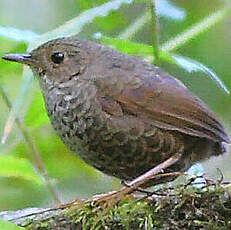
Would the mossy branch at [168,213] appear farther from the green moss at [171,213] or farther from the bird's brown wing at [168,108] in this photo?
the bird's brown wing at [168,108]

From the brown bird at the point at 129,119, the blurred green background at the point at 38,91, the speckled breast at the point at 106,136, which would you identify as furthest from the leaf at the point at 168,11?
the speckled breast at the point at 106,136

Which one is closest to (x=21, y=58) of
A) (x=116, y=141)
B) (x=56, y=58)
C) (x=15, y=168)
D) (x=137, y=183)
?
(x=56, y=58)

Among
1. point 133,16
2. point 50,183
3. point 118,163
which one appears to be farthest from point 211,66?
point 118,163

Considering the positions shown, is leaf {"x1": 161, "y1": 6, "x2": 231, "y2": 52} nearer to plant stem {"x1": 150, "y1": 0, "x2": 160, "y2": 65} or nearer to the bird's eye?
plant stem {"x1": 150, "y1": 0, "x2": 160, "y2": 65}

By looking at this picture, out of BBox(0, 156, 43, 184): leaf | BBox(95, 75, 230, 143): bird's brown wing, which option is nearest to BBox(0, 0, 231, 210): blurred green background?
BBox(0, 156, 43, 184): leaf

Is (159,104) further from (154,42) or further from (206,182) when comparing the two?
(206,182)

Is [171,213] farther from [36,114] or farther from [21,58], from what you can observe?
[21,58]
